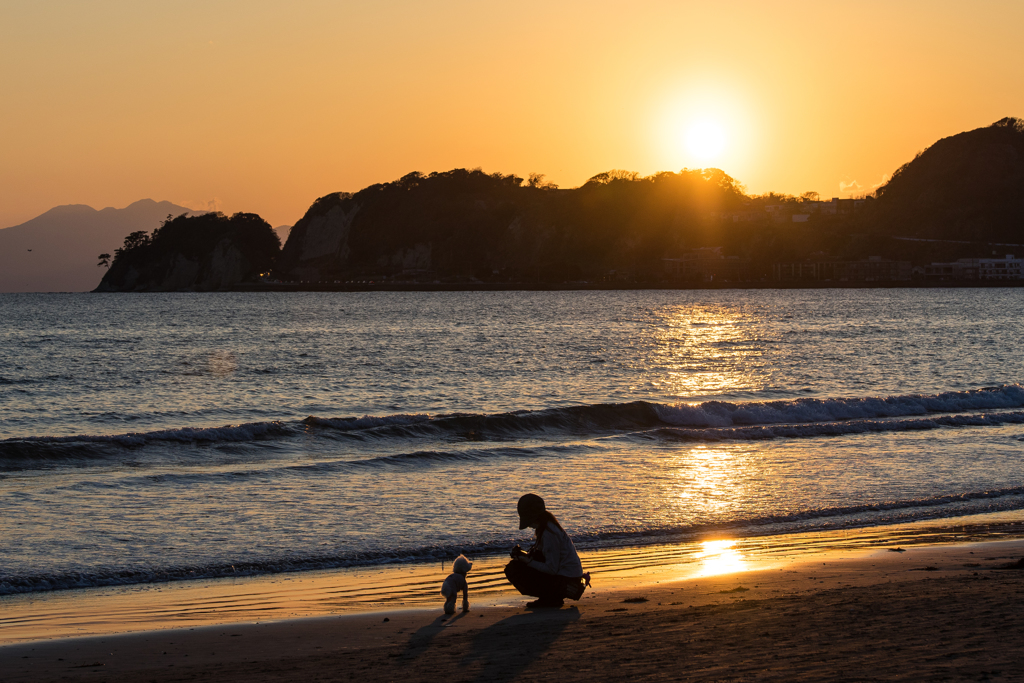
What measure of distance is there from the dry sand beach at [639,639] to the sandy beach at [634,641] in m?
0.01

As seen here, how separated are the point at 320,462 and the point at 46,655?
9.25 meters

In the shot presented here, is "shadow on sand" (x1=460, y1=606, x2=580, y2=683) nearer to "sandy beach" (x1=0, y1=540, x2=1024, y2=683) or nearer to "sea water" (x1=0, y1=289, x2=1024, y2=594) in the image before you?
"sandy beach" (x1=0, y1=540, x2=1024, y2=683)

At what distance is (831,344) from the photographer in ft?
166

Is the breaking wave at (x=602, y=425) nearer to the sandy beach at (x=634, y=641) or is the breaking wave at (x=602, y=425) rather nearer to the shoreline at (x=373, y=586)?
the shoreline at (x=373, y=586)

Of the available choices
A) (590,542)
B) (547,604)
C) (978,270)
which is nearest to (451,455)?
(590,542)

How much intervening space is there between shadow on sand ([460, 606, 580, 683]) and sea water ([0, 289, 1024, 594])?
9.45ft

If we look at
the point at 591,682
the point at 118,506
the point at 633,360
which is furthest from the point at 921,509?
the point at 633,360

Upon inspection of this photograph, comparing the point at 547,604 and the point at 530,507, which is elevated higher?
the point at 530,507

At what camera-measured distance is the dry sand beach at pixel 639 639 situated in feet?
17.1

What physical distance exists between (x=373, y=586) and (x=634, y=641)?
3.16m

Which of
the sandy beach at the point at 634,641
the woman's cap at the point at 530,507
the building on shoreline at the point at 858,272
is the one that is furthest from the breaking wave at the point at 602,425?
the building on shoreline at the point at 858,272

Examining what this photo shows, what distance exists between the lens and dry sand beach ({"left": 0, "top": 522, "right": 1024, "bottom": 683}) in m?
5.23

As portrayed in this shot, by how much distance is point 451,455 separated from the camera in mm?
15695

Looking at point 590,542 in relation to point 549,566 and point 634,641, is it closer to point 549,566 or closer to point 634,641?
point 549,566
